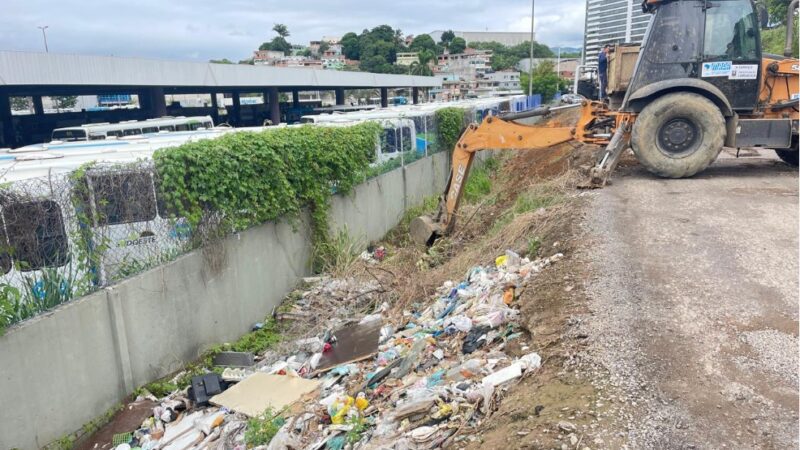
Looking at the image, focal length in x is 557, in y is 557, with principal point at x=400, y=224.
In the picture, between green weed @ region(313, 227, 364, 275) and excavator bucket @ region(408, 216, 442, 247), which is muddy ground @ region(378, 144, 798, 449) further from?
green weed @ region(313, 227, 364, 275)

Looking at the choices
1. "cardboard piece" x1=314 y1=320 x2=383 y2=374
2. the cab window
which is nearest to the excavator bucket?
"cardboard piece" x1=314 y1=320 x2=383 y2=374

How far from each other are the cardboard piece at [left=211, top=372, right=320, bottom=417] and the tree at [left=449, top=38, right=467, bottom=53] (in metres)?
171

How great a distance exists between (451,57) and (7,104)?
467ft

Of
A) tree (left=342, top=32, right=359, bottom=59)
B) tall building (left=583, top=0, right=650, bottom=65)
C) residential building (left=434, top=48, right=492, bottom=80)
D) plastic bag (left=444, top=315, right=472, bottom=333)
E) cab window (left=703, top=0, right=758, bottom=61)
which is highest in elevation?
tree (left=342, top=32, right=359, bottom=59)

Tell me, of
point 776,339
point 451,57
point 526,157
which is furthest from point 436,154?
point 451,57

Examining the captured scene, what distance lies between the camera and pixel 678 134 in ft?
A: 29.3

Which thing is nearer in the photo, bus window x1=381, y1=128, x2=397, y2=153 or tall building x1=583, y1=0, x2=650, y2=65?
bus window x1=381, y1=128, x2=397, y2=153

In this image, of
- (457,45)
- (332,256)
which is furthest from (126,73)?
(457,45)

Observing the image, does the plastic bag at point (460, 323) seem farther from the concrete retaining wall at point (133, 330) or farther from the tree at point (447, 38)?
the tree at point (447, 38)

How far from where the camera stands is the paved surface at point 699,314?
10.9 feet

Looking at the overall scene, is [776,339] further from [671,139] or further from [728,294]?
[671,139]

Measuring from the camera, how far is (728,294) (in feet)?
16.4

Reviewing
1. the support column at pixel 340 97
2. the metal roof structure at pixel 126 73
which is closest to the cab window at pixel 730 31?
the metal roof structure at pixel 126 73

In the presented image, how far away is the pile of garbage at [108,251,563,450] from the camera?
13.4ft
